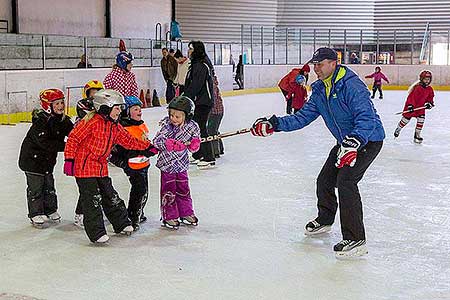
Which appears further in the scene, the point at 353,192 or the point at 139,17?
the point at 139,17

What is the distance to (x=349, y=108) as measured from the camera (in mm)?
4238

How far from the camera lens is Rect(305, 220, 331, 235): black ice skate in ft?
16.1

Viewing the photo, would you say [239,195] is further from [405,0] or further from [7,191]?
[405,0]

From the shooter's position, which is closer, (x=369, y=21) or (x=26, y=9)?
(x=26, y=9)

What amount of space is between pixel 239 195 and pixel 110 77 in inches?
100

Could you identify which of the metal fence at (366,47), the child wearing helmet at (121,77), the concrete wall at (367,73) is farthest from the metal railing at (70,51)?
the child wearing helmet at (121,77)

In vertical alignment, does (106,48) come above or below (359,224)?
above

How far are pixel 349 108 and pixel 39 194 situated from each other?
2.42 metres

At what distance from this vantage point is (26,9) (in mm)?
Result: 19109

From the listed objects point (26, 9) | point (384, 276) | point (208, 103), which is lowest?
point (384, 276)

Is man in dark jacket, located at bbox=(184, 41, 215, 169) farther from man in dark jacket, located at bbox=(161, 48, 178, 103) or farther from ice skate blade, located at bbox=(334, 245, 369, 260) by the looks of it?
man in dark jacket, located at bbox=(161, 48, 178, 103)

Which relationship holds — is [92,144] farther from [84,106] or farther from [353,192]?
[353,192]

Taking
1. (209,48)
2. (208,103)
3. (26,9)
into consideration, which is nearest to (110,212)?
(208,103)

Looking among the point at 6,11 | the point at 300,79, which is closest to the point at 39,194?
the point at 300,79
